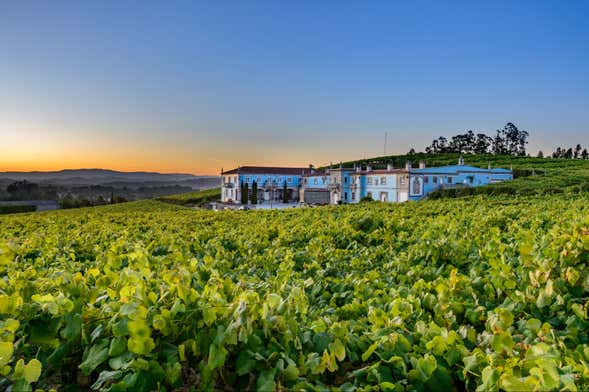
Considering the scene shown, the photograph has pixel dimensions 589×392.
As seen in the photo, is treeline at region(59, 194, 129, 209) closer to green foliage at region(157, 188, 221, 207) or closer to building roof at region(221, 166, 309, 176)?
green foliage at region(157, 188, 221, 207)

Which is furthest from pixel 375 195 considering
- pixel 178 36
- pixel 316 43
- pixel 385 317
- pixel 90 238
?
pixel 385 317

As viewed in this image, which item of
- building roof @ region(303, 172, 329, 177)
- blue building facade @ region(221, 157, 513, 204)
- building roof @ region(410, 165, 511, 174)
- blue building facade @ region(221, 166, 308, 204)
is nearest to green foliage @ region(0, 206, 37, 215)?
blue building facade @ region(221, 166, 308, 204)

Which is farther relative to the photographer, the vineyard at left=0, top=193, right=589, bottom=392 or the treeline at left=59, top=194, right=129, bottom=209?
the treeline at left=59, top=194, right=129, bottom=209

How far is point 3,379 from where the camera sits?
53.5 inches

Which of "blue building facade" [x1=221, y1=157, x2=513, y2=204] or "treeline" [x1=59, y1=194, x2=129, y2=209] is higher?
"blue building facade" [x1=221, y1=157, x2=513, y2=204]

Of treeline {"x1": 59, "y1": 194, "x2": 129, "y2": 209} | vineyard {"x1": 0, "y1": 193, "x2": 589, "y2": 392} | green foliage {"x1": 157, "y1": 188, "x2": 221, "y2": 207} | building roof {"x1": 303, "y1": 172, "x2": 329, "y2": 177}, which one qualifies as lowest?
green foliage {"x1": 157, "y1": 188, "x2": 221, "y2": 207}

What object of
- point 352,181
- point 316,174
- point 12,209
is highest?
point 316,174

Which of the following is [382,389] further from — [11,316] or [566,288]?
[566,288]

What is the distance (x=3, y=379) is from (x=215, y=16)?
16.9m

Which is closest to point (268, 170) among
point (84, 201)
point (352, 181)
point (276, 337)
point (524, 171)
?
point (352, 181)

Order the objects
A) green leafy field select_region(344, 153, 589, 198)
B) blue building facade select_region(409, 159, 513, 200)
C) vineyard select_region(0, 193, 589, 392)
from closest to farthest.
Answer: vineyard select_region(0, 193, 589, 392) < green leafy field select_region(344, 153, 589, 198) < blue building facade select_region(409, 159, 513, 200)

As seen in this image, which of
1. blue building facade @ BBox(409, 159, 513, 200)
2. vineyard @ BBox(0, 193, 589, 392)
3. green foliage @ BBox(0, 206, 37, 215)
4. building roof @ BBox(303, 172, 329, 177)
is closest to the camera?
vineyard @ BBox(0, 193, 589, 392)

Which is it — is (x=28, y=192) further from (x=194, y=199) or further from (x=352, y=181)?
(x=352, y=181)

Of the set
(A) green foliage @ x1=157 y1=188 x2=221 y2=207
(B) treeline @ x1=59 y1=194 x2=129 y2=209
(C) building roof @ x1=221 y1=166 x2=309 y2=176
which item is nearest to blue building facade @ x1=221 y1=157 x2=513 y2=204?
(C) building roof @ x1=221 y1=166 x2=309 y2=176
